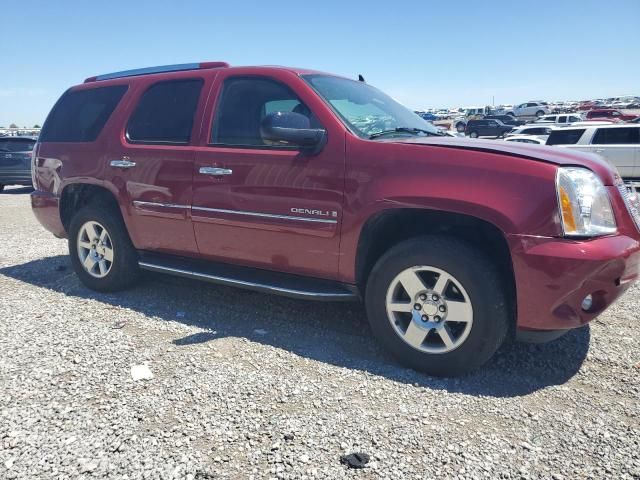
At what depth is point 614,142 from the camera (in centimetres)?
1198

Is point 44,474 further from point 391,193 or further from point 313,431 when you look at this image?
point 391,193

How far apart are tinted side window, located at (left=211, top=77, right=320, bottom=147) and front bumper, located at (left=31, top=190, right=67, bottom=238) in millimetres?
2080

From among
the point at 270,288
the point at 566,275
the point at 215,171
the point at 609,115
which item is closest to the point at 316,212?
the point at 270,288

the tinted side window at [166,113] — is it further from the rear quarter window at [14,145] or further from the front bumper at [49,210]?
the rear quarter window at [14,145]

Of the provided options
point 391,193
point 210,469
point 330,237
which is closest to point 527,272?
point 391,193

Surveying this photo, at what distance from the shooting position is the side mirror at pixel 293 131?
3.09m

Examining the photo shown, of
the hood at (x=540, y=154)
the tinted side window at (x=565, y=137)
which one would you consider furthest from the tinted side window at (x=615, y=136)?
the hood at (x=540, y=154)

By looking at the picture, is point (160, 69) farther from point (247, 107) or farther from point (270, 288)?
point (270, 288)

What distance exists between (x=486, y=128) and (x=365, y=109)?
29.7 metres

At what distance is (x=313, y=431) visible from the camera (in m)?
2.46

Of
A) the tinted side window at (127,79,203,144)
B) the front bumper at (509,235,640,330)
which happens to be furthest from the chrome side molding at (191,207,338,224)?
the front bumper at (509,235,640,330)

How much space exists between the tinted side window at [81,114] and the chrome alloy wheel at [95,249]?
81 centimetres

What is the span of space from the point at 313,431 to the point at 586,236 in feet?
5.65

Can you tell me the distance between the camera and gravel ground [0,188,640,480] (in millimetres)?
2234
